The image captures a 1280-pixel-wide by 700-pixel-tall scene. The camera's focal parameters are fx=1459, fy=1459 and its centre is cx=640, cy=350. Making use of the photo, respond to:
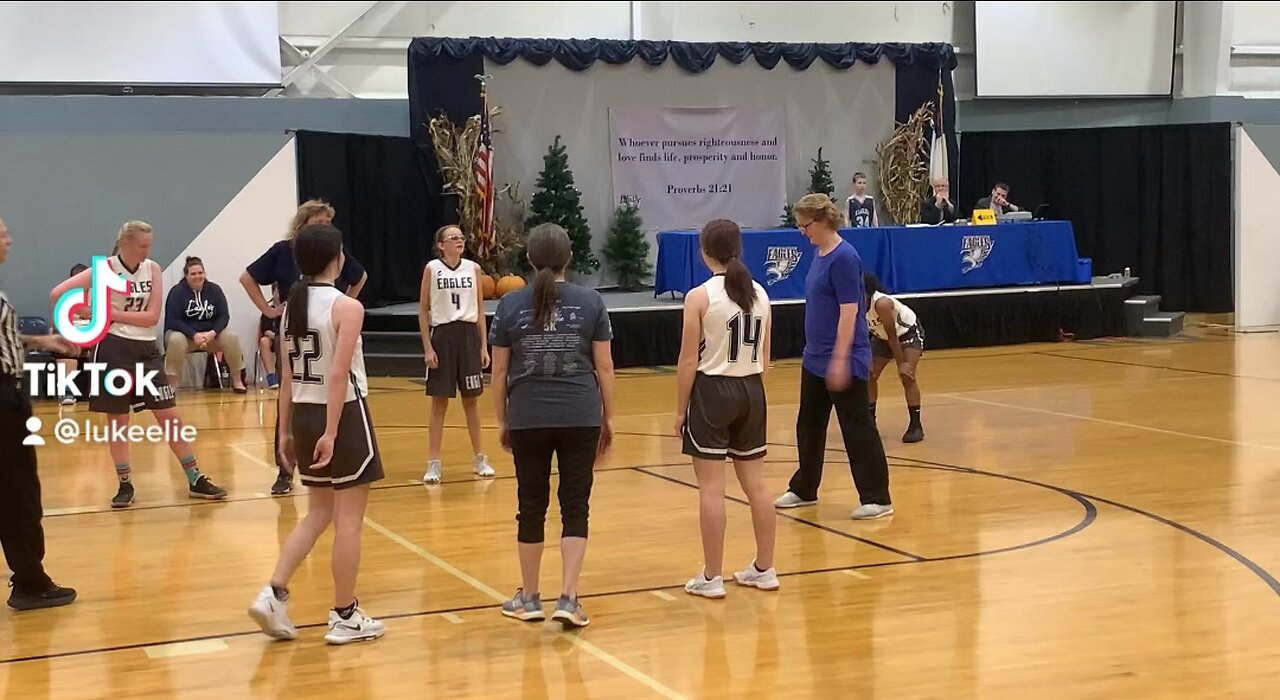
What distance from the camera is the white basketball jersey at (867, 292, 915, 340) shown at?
30.7 ft

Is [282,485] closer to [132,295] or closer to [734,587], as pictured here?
[132,295]

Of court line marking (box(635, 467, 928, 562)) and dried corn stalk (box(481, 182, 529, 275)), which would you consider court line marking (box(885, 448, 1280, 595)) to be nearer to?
court line marking (box(635, 467, 928, 562))

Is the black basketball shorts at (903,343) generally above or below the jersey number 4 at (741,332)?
below

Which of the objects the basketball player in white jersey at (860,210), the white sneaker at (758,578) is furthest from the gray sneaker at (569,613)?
the basketball player in white jersey at (860,210)

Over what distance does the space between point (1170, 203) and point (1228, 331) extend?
3.02 metres

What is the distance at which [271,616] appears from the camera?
17.9ft


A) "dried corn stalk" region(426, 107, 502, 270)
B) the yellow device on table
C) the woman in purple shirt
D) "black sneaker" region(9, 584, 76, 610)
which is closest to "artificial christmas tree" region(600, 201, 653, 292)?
"dried corn stalk" region(426, 107, 502, 270)

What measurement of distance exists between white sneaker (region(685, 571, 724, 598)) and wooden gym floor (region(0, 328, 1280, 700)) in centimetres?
→ 5

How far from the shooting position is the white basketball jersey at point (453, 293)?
8.69 metres

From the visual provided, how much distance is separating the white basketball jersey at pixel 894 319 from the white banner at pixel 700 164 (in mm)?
8852

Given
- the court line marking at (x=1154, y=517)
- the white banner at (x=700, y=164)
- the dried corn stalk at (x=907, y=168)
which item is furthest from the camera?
the dried corn stalk at (x=907, y=168)

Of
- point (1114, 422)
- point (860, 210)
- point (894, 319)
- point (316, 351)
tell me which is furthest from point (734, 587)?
point (860, 210)

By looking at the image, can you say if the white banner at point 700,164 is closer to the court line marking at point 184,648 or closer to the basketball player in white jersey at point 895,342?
the basketball player in white jersey at point 895,342

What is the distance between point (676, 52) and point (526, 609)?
1362cm
